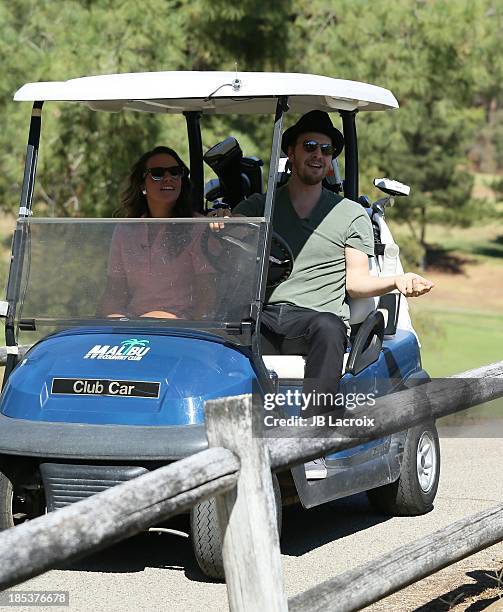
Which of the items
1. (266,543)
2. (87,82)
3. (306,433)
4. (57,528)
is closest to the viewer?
(57,528)

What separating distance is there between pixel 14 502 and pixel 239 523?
180cm

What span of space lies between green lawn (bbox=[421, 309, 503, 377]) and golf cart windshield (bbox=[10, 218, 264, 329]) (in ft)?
30.9

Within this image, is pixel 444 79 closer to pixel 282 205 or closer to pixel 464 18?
pixel 464 18

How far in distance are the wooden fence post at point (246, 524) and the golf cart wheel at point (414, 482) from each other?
95.8 inches

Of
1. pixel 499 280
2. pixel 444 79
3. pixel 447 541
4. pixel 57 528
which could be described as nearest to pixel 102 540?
pixel 57 528

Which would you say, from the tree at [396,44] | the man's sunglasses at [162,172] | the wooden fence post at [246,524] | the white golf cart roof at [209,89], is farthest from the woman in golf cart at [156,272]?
the tree at [396,44]

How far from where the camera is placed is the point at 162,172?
5.26 meters

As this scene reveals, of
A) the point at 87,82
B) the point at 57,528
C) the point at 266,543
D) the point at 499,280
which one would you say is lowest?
the point at 499,280

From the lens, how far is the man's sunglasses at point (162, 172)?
5242 mm

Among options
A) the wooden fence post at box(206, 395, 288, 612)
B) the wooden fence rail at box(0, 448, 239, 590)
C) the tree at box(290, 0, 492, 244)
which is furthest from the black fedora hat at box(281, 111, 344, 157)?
the tree at box(290, 0, 492, 244)

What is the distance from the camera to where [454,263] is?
35219 mm

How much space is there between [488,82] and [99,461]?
10824 mm

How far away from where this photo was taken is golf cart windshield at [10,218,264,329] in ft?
15.5

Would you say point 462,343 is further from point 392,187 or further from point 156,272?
point 156,272
